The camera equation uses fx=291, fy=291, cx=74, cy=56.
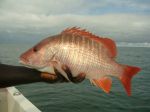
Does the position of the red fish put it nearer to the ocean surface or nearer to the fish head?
the fish head

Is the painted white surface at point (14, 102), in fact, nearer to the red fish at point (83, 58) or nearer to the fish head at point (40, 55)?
the fish head at point (40, 55)

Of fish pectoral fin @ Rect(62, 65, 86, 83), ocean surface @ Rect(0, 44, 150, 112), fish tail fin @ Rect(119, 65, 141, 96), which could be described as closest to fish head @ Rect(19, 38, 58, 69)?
fish pectoral fin @ Rect(62, 65, 86, 83)

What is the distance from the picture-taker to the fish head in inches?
116

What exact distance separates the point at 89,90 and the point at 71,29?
16275 mm

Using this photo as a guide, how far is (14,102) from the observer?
660cm

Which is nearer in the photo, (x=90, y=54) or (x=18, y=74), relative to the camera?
(x=90, y=54)

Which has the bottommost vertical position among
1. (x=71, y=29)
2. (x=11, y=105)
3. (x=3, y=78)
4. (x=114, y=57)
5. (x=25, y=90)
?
(x=25, y=90)

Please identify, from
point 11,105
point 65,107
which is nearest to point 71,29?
point 11,105

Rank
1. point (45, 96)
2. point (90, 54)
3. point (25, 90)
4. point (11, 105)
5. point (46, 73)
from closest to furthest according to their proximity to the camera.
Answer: point (90, 54)
point (46, 73)
point (11, 105)
point (45, 96)
point (25, 90)

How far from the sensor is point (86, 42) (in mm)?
2861

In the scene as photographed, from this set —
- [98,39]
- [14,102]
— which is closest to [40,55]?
[98,39]

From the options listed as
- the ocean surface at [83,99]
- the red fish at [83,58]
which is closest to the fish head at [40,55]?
the red fish at [83,58]

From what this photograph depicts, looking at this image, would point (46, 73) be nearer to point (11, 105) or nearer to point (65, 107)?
point (11, 105)

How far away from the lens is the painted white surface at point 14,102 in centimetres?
591
